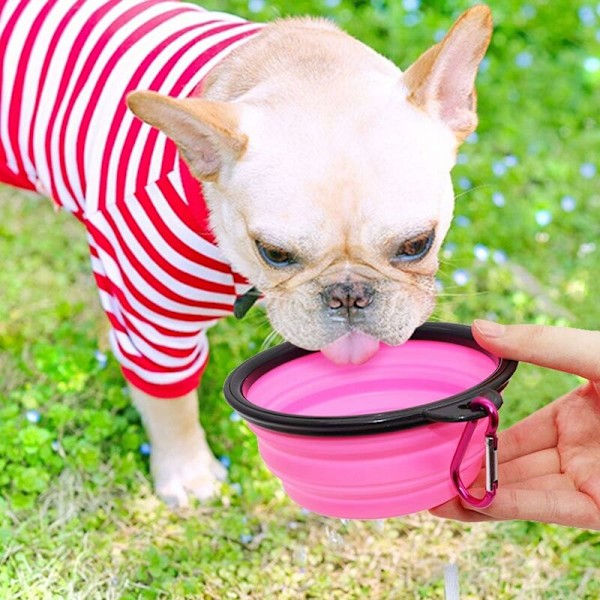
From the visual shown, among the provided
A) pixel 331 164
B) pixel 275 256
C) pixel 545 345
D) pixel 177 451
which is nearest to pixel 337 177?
pixel 331 164

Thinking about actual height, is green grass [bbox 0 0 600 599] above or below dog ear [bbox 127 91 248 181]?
below

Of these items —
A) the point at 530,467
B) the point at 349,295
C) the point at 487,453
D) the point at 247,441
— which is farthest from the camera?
the point at 247,441

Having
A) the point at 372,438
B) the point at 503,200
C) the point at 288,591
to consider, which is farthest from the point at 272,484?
the point at 503,200

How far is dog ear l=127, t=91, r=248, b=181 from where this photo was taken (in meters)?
1.92

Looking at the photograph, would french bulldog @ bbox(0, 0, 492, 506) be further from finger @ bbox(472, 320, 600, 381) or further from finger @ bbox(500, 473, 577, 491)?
finger @ bbox(500, 473, 577, 491)

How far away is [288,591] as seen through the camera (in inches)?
96.9

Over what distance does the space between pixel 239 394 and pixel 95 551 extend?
0.82 m

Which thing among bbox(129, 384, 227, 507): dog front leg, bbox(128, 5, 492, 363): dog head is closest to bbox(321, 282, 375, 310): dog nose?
bbox(128, 5, 492, 363): dog head

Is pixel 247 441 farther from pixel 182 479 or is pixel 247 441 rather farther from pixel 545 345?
pixel 545 345

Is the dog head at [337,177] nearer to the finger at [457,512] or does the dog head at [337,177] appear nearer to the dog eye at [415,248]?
the dog eye at [415,248]

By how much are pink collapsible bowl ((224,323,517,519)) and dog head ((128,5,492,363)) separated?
117 millimetres

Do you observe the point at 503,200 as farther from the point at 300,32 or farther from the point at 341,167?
the point at 341,167

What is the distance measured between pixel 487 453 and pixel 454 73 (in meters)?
0.78

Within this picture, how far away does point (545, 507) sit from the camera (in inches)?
81.4
